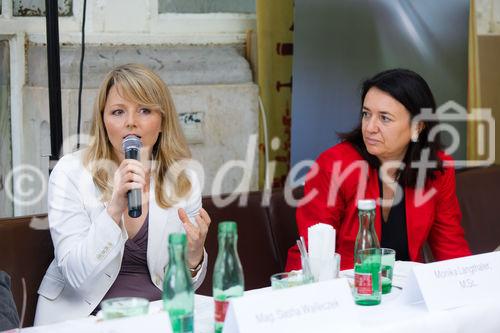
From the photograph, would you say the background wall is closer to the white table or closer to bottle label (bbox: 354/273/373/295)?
the white table

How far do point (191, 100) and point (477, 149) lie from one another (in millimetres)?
1526

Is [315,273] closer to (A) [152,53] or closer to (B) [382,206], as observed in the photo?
(B) [382,206]

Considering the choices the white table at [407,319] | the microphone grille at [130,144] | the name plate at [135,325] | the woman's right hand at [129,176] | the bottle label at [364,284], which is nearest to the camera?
the name plate at [135,325]

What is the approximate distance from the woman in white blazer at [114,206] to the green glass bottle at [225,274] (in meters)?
0.60

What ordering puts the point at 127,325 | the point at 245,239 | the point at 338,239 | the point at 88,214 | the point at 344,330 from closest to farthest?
the point at 127,325 → the point at 344,330 → the point at 88,214 → the point at 338,239 → the point at 245,239

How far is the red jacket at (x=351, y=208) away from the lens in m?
2.95

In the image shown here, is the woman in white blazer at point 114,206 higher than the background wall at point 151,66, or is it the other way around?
the background wall at point 151,66

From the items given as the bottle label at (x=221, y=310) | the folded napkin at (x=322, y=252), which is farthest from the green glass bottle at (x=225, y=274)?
the folded napkin at (x=322, y=252)

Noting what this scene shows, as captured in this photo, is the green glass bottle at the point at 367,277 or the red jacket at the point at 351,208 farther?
the red jacket at the point at 351,208

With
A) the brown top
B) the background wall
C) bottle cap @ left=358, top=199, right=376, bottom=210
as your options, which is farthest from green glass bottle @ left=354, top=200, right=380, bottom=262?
the background wall

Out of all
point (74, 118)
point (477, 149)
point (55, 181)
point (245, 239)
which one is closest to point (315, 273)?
point (55, 181)

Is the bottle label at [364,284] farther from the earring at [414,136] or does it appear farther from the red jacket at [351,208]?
the earring at [414,136]

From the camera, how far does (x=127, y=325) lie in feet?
5.23

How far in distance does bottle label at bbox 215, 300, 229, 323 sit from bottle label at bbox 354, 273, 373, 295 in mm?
417
